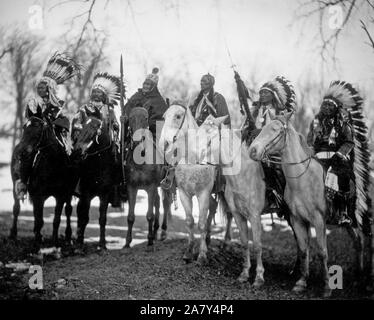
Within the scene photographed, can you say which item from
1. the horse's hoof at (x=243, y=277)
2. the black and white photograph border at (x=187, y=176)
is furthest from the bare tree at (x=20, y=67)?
the horse's hoof at (x=243, y=277)

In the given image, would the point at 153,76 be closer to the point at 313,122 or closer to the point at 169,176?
the point at 169,176

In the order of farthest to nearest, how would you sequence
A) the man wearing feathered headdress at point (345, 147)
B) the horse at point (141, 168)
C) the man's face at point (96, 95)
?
the man's face at point (96, 95)
the horse at point (141, 168)
the man wearing feathered headdress at point (345, 147)

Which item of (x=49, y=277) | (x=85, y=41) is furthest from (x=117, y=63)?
(x=49, y=277)

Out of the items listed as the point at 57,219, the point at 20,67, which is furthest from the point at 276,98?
the point at 20,67

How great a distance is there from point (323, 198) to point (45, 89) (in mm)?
5459

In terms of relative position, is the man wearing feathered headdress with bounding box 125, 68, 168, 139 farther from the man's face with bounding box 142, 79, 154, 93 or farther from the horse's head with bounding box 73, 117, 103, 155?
the horse's head with bounding box 73, 117, 103, 155

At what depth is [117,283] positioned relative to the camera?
21.5 ft

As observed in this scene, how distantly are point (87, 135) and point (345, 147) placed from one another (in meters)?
4.56

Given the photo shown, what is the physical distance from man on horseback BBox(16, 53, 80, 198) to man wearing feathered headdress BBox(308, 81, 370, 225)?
4.83 metres

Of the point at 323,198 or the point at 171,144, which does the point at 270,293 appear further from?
the point at 171,144

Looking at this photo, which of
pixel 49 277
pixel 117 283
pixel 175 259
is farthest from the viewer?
pixel 175 259

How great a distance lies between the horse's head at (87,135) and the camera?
8.53 metres

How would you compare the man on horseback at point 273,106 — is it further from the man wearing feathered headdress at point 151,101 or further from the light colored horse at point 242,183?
the man wearing feathered headdress at point 151,101

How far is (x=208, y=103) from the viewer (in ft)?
26.2
